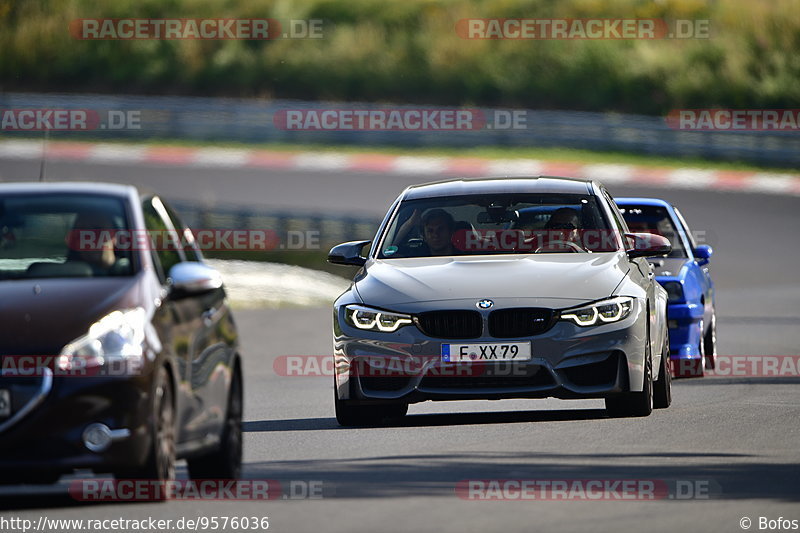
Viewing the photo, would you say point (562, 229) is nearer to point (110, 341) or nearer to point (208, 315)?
point (208, 315)

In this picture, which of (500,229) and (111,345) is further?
(500,229)

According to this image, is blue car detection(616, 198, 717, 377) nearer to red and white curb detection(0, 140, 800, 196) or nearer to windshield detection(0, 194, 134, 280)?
windshield detection(0, 194, 134, 280)

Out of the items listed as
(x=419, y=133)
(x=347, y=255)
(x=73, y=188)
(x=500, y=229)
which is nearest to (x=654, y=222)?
(x=500, y=229)

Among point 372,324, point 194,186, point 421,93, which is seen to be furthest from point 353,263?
point 421,93

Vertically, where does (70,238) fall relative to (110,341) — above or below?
above

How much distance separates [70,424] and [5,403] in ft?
0.93

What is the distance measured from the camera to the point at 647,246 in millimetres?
12398

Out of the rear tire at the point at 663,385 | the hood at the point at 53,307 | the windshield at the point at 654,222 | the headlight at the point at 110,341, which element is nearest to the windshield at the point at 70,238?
the hood at the point at 53,307

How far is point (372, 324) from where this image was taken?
11.3 metres

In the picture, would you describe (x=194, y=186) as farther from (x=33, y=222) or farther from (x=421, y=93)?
(x=33, y=222)

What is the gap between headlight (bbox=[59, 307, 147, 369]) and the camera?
7898 mm

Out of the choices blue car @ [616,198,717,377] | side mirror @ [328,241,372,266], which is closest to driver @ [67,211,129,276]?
side mirror @ [328,241,372,266]

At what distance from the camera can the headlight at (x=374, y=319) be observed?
1127 centimetres

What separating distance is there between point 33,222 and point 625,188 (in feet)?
86.2
